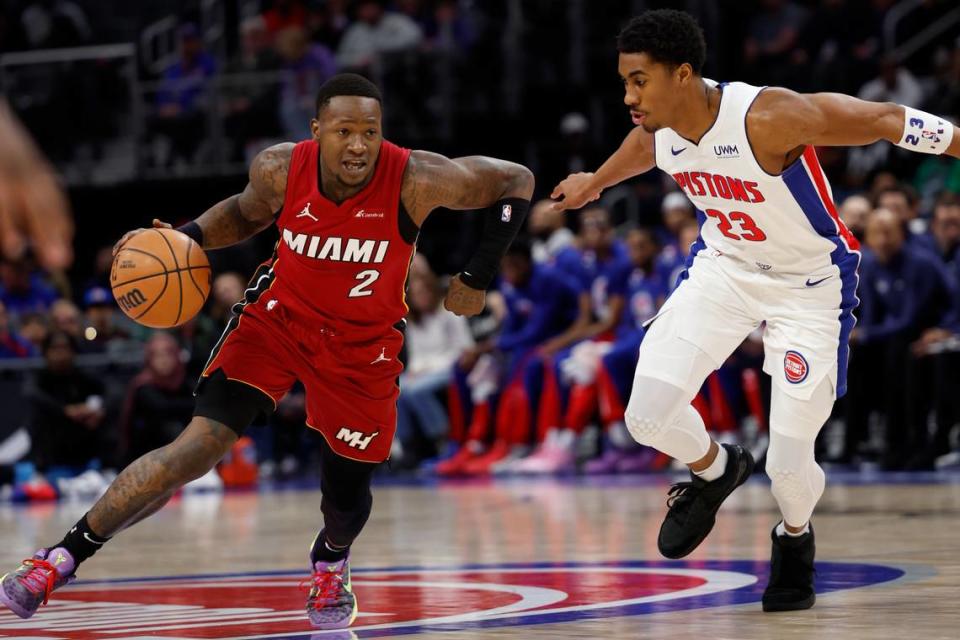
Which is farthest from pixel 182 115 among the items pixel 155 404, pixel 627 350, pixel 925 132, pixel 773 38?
pixel 925 132

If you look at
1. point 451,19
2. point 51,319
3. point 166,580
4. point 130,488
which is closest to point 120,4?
point 451,19

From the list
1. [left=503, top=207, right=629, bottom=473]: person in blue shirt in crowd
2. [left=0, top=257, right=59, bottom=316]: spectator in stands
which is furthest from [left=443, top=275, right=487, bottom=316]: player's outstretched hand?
[left=0, top=257, right=59, bottom=316]: spectator in stands

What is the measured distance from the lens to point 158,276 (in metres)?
5.54

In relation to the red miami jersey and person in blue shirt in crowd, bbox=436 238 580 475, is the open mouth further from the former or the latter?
person in blue shirt in crowd, bbox=436 238 580 475

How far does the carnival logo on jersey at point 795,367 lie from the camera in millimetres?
5559

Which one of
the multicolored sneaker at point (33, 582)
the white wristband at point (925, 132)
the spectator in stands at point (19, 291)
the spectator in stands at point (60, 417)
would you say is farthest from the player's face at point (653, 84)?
the spectator in stands at point (19, 291)

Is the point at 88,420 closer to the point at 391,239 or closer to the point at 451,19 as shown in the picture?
the point at 451,19

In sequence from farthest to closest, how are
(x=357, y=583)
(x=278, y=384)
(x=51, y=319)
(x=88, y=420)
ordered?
(x=51, y=319) < (x=88, y=420) < (x=357, y=583) < (x=278, y=384)

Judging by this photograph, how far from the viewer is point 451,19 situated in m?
16.8

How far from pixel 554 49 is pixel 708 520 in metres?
11.3

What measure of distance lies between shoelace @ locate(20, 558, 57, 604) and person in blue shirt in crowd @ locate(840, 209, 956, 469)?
783 cm

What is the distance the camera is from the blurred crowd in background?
39.9 ft

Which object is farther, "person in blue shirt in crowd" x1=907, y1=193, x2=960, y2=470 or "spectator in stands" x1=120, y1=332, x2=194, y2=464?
"spectator in stands" x1=120, y1=332, x2=194, y2=464

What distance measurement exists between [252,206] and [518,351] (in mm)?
8243
